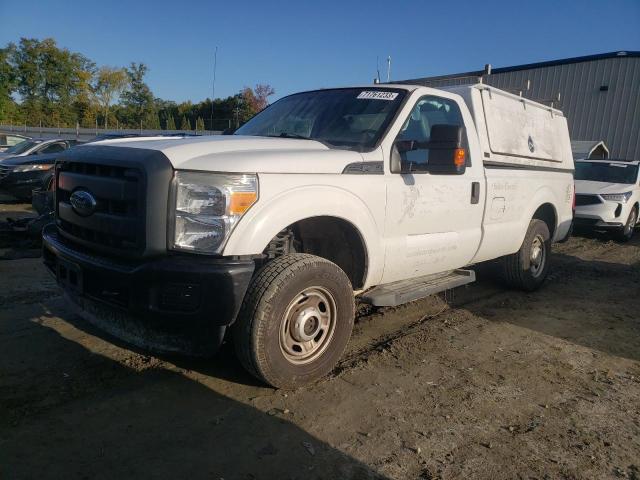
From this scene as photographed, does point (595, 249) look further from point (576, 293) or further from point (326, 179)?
point (326, 179)

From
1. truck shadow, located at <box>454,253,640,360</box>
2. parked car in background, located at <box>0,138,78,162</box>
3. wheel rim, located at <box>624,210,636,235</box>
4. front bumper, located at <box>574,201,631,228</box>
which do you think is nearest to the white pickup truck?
truck shadow, located at <box>454,253,640,360</box>

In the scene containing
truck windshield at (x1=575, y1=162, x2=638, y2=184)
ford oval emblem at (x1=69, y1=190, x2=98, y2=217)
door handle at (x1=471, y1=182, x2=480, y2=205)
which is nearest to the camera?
ford oval emblem at (x1=69, y1=190, x2=98, y2=217)

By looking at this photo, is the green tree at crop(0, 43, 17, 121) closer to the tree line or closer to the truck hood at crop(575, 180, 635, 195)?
the tree line

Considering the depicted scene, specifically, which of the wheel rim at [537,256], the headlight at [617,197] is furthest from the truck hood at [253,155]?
the headlight at [617,197]

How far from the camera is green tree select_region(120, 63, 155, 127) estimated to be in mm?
61531

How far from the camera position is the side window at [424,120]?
395 centimetres

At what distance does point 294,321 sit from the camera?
3223 millimetres

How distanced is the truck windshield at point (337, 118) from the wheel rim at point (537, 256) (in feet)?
9.74

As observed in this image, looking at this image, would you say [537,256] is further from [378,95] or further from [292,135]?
[292,135]

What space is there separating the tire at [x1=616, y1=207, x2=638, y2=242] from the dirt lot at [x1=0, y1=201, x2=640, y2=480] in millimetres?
6877

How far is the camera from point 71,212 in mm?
3283

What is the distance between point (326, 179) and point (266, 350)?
3.79 ft

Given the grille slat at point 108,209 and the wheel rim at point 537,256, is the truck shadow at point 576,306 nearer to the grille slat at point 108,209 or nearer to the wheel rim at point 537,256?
the wheel rim at point 537,256

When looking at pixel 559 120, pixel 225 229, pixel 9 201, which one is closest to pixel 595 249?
pixel 559 120
